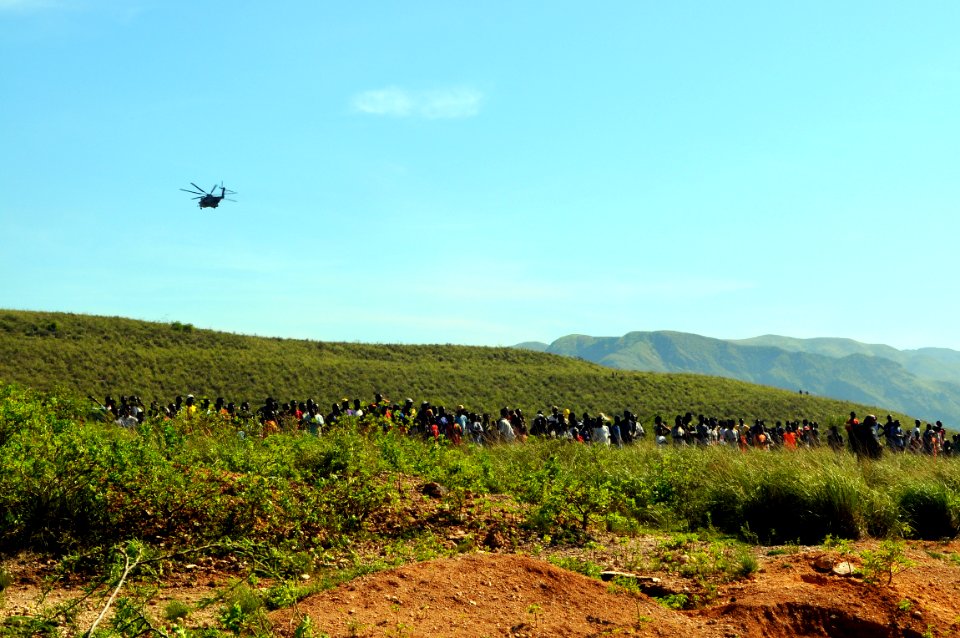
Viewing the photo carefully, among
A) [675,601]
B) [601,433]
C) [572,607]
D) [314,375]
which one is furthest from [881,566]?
[314,375]

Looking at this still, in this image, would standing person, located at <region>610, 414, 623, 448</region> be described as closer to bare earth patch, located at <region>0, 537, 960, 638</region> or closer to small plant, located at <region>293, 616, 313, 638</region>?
bare earth patch, located at <region>0, 537, 960, 638</region>

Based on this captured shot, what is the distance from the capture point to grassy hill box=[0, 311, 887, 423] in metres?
46.6

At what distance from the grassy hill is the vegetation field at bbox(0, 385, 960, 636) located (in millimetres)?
35336

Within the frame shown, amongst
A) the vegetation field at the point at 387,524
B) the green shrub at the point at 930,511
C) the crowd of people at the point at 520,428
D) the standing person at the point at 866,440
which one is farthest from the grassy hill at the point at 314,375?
the green shrub at the point at 930,511

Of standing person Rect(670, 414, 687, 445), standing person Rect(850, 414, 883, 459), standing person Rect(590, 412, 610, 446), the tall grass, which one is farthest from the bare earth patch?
standing person Rect(670, 414, 687, 445)

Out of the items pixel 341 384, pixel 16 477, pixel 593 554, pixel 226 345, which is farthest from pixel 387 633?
pixel 226 345

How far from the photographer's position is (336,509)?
9.14 m

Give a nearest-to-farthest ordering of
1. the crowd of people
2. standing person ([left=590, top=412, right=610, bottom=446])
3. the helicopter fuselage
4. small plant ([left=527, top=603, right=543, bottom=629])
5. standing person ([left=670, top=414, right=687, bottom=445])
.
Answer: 1. small plant ([left=527, top=603, right=543, bottom=629])
2. the crowd of people
3. standing person ([left=590, top=412, right=610, bottom=446])
4. standing person ([left=670, top=414, right=687, bottom=445])
5. the helicopter fuselage

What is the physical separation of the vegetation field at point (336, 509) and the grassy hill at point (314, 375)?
35336mm

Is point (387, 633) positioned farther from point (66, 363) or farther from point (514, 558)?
point (66, 363)

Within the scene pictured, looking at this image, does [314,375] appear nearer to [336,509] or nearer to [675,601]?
[336,509]

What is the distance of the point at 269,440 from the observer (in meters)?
11.3

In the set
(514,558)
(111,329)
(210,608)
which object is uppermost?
(111,329)

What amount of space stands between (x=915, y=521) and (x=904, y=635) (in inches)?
212
